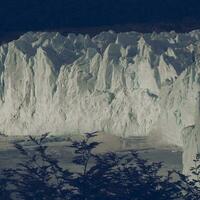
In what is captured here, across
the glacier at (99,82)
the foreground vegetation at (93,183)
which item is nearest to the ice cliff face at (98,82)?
the glacier at (99,82)

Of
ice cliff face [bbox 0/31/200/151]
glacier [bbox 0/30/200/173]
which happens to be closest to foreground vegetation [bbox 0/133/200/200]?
glacier [bbox 0/30/200/173]

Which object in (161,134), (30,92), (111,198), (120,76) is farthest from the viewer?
(30,92)

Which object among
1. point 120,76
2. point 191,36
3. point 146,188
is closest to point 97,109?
point 120,76

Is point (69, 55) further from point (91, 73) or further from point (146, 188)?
point (146, 188)

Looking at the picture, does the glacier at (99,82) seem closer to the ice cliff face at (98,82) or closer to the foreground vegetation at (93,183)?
the ice cliff face at (98,82)

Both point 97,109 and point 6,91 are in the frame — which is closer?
point 97,109

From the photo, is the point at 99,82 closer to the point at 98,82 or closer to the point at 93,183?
the point at 98,82

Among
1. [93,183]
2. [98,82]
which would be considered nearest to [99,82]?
[98,82]
